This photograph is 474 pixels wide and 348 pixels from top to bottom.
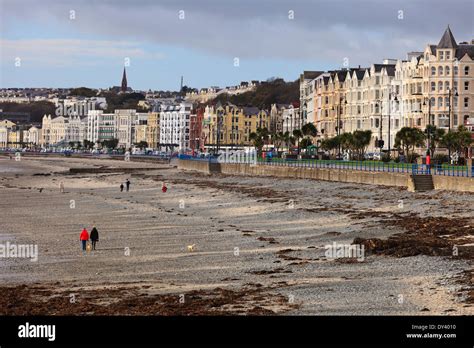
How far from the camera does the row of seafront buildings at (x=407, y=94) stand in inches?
3556

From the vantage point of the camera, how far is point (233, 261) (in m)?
28.3

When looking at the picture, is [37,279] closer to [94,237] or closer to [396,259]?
[94,237]

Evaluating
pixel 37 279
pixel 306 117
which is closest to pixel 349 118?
pixel 306 117

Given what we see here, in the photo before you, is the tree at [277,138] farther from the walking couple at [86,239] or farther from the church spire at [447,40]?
the walking couple at [86,239]

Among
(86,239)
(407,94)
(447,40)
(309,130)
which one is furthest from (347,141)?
(86,239)

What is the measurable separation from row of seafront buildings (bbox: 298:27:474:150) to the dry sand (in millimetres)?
34612

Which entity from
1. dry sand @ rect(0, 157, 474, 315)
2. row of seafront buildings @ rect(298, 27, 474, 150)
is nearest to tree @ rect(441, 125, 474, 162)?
row of seafront buildings @ rect(298, 27, 474, 150)

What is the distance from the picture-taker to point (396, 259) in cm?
2589

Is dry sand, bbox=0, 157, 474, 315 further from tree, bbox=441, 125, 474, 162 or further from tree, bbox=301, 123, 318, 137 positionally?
tree, bbox=301, 123, 318, 137

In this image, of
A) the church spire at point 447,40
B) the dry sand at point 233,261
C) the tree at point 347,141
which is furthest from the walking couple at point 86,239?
the church spire at point 447,40

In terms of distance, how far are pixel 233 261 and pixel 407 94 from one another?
71.1 m

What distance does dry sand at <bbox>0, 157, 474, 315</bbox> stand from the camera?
20531 millimetres

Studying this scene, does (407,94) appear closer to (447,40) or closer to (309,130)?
(447,40)

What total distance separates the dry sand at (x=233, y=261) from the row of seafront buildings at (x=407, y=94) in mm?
34612
